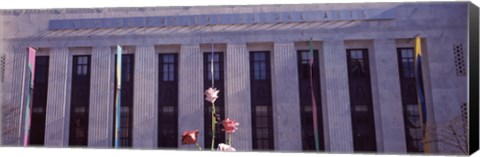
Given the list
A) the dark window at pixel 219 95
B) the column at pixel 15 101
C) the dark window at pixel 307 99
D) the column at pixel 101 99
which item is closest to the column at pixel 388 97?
the dark window at pixel 307 99

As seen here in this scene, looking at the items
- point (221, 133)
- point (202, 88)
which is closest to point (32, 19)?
point (202, 88)

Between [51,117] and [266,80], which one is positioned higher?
[266,80]

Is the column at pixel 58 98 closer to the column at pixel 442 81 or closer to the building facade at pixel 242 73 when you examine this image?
the building facade at pixel 242 73

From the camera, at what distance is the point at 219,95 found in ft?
80.6

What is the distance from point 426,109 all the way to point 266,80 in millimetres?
8572

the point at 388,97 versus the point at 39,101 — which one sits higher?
the point at 39,101

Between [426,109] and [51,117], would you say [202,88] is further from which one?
[426,109]

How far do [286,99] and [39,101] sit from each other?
45.1ft

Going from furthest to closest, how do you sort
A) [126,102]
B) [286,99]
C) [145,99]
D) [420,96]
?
[126,102] < [145,99] < [286,99] < [420,96]

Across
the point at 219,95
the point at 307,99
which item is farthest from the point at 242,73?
the point at 307,99

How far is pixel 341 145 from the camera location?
919 inches

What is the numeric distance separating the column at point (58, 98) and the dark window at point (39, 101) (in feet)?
1.58

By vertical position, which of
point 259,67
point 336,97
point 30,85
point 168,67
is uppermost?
point 168,67

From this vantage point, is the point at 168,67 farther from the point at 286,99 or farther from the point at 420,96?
the point at 420,96
